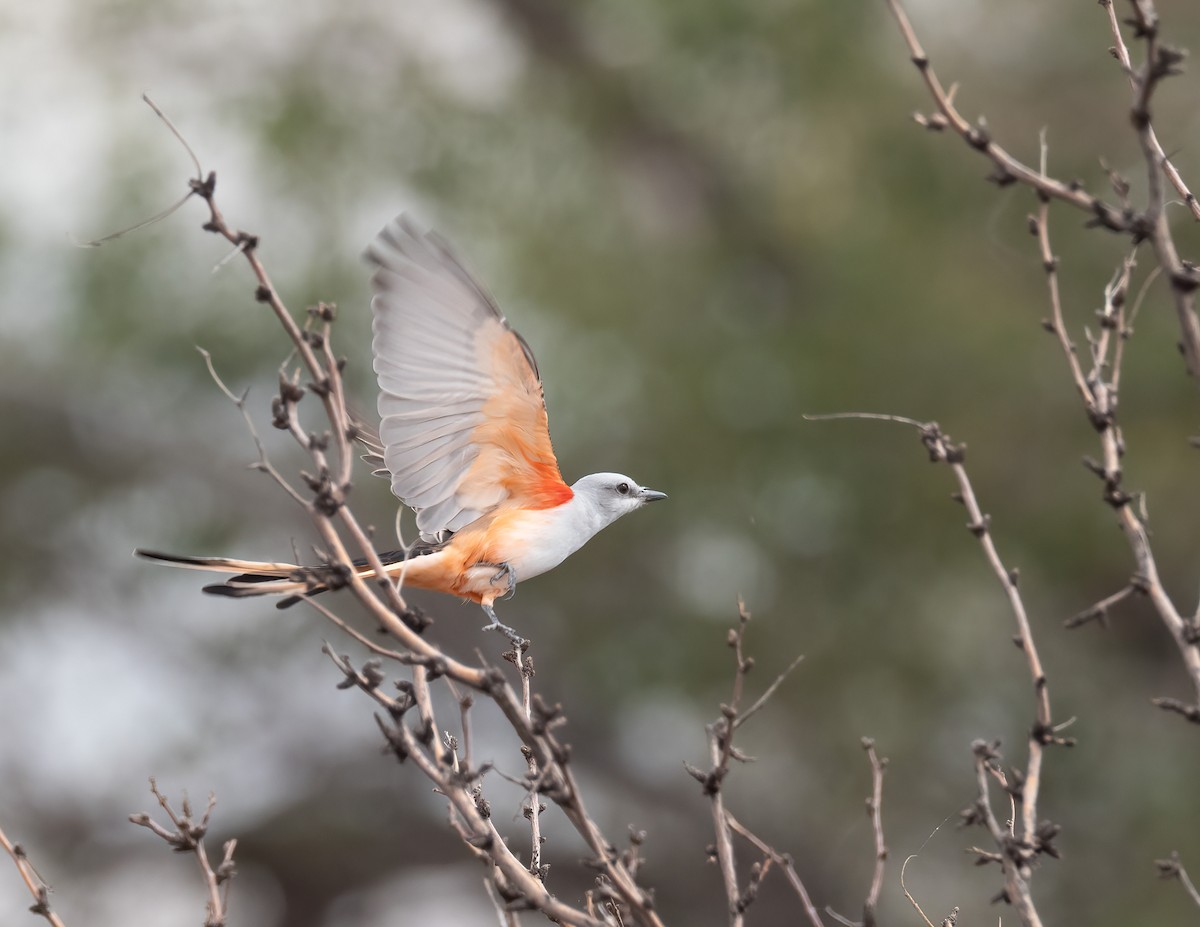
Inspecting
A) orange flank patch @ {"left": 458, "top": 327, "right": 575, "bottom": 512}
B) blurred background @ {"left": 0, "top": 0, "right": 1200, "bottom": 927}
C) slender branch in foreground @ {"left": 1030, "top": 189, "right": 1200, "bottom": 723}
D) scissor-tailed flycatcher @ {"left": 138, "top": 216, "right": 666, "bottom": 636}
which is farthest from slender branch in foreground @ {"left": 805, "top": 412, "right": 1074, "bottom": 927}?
blurred background @ {"left": 0, "top": 0, "right": 1200, "bottom": 927}

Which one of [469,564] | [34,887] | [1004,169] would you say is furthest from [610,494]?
→ [1004,169]

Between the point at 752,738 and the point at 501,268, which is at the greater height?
the point at 501,268

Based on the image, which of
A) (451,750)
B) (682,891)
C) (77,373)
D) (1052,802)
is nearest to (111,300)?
(77,373)

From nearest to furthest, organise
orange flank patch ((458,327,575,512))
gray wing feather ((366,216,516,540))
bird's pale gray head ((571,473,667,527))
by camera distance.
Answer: gray wing feather ((366,216,516,540)), orange flank patch ((458,327,575,512)), bird's pale gray head ((571,473,667,527))

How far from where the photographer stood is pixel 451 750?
1951 millimetres

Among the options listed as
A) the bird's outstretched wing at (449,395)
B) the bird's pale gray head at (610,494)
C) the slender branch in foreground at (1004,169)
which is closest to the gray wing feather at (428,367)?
the bird's outstretched wing at (449,395)

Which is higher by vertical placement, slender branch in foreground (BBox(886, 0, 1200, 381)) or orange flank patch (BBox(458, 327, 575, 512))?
orange flank patch (BBox(458, 327, 575, 512))

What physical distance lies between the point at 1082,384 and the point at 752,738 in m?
7.38

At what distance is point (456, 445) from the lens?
290 centimetres

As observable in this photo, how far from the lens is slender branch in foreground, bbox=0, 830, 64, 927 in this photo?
5.88ft

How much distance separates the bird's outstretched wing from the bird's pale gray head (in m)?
0.14

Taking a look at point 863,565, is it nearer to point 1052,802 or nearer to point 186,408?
point 1052,802

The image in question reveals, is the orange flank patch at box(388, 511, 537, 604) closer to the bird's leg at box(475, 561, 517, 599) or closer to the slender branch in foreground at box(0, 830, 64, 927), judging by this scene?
the bird's leg at box(475, 561, 517, 599)

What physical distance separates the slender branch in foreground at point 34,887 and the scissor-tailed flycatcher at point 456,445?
0.53 m
